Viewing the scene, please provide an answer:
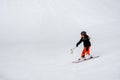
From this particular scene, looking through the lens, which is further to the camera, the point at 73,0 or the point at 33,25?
the point at 73,0

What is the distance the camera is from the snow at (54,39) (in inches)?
521

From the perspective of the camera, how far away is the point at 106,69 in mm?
11523

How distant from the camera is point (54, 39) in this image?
82.2 feet

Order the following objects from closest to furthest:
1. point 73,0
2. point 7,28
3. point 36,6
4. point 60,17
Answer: point 7,28 → point 60,17 → point 36,6 → point 73,0

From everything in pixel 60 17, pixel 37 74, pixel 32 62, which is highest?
pixel 60 17

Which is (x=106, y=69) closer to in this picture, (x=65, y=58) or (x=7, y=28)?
(x=65, y=58)

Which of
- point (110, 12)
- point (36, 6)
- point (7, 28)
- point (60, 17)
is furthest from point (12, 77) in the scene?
point (110, 12)

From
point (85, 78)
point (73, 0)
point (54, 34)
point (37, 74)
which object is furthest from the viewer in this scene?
point (73, 0)

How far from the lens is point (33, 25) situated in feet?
109

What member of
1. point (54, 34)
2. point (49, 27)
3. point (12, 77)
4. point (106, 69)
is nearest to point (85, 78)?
point (106, 69)

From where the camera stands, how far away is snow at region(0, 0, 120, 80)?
1323 cm

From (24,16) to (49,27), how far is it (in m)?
8.18

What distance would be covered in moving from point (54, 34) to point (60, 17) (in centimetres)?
1077

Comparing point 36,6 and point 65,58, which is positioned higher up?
point 36,6
